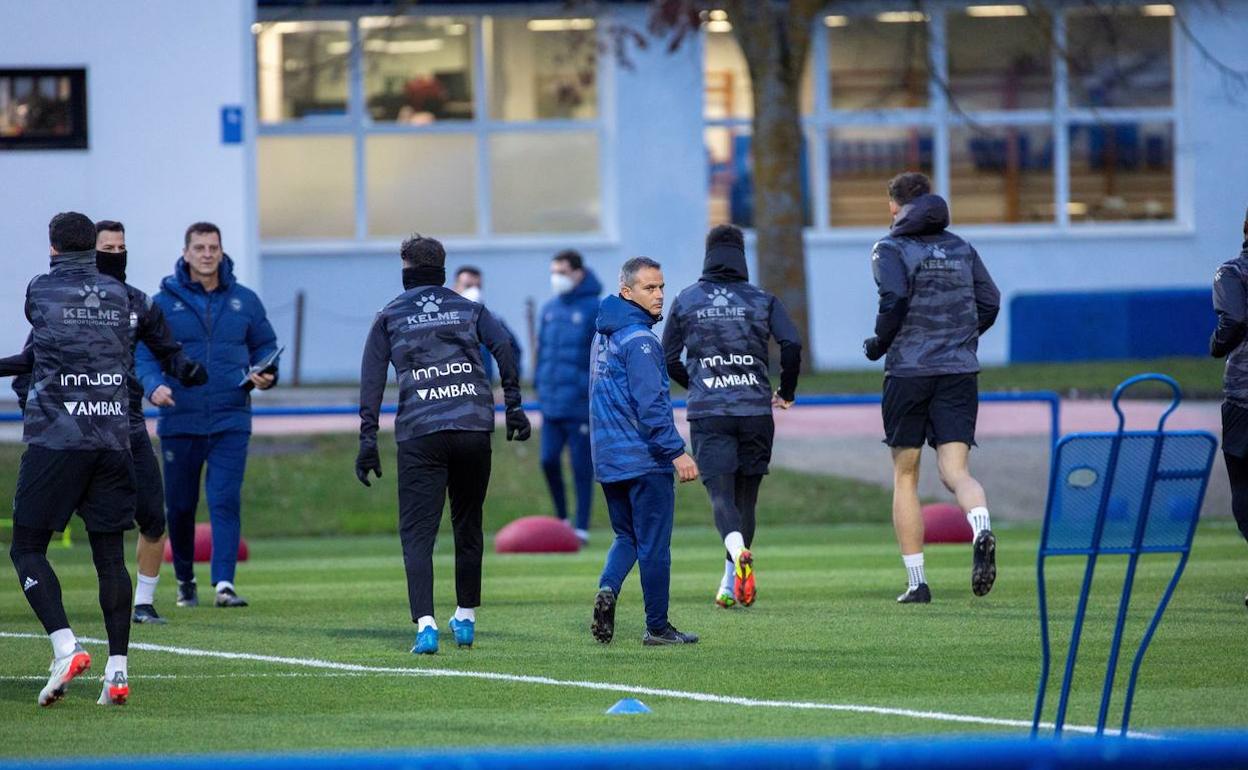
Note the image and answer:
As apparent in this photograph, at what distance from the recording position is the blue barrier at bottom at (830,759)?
3.82 m

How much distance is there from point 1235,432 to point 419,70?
800 inches

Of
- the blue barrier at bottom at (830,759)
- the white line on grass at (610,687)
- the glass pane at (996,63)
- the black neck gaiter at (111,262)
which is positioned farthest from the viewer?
the glass pane at (996,63)

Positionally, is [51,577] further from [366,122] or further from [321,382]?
[366,122]

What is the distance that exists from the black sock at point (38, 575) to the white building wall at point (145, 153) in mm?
13851

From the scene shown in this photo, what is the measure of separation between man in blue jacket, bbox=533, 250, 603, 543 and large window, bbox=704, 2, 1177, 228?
44.3ft

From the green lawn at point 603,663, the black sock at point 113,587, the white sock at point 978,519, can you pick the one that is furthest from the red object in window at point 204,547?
the black sock at point 113,587

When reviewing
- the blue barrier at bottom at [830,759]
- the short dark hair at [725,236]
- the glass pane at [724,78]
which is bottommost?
the blue barrier at bottom at [830,759]

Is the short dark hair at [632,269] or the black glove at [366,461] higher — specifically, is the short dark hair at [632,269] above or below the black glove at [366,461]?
above

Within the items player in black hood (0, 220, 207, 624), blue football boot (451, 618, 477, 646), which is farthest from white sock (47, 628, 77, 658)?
blue football boot (451, 618, 477, 646)

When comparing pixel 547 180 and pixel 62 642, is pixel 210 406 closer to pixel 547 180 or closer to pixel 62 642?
pixel 62 642

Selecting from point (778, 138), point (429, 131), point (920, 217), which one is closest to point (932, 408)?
point (920, 217)

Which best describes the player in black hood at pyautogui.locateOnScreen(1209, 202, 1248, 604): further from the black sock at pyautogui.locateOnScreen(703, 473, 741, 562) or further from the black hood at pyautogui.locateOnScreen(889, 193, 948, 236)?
the black sock at pyautogui.locateOnScreen(703, 473, 741, 562)

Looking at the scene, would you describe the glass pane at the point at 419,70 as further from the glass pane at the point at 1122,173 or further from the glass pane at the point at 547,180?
the glass pane at the point at 1122,173

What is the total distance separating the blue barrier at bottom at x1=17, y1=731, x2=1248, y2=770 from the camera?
3824 millimetres
